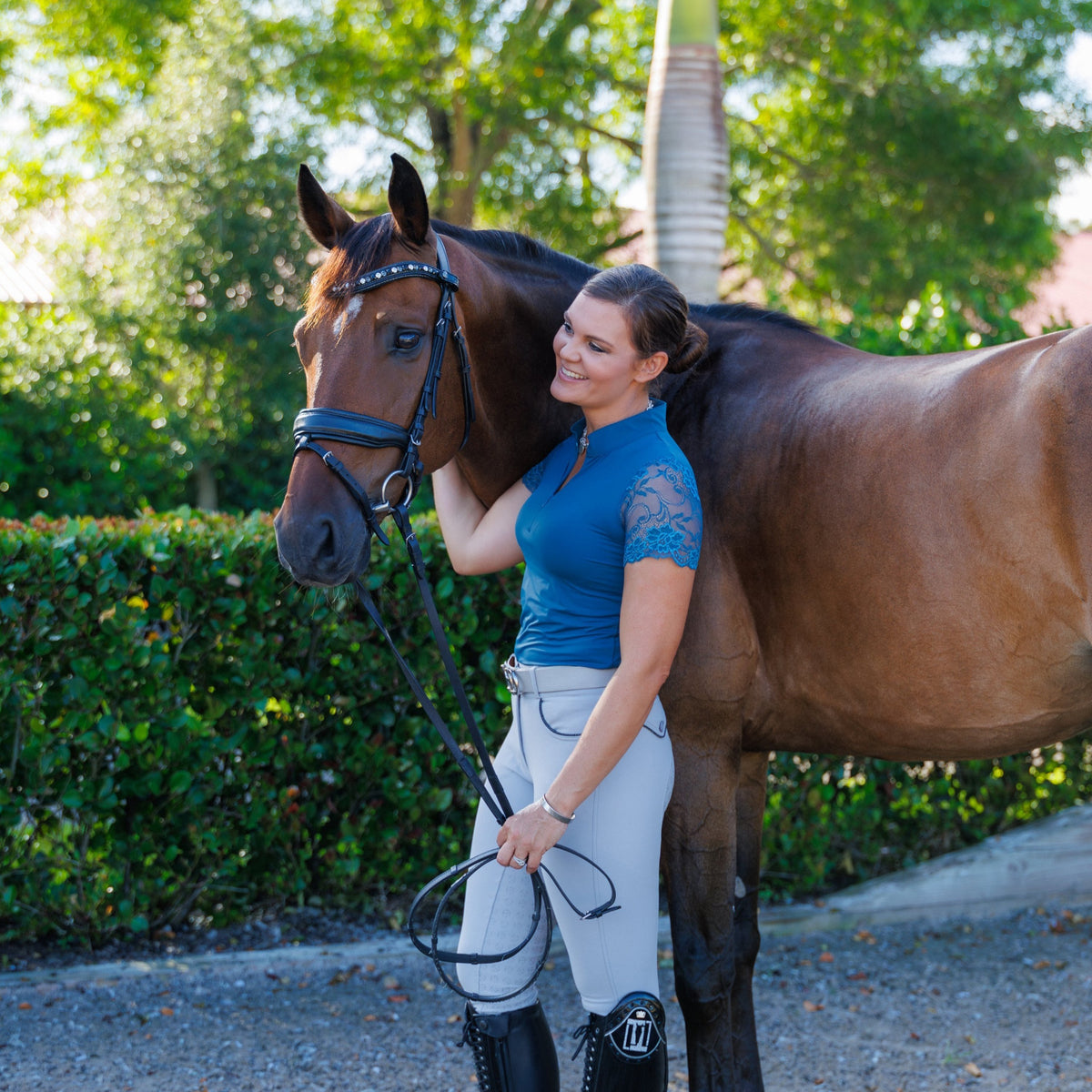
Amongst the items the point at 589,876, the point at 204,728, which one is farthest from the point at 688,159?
the point at 589,876

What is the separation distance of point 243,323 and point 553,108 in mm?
5727

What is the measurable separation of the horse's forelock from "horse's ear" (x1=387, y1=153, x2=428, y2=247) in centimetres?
3

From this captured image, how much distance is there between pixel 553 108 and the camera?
14.1m

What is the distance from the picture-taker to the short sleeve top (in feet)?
6.71

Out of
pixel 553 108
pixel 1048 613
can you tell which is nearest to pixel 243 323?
pixel 553 108

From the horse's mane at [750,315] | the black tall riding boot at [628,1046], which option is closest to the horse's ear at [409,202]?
the horse's mane at [750,315]

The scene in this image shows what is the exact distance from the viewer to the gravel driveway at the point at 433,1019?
3318 millimetres

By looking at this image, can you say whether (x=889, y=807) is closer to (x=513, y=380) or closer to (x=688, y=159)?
(x=513, y=380)

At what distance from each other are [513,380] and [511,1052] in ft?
5.26

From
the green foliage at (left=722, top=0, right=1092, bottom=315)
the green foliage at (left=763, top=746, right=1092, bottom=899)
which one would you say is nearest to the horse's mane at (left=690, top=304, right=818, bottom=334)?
the green foliage at (left=763, top=746, right=1092, bottom=899)

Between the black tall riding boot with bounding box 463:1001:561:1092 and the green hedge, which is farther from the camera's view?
the green hedge

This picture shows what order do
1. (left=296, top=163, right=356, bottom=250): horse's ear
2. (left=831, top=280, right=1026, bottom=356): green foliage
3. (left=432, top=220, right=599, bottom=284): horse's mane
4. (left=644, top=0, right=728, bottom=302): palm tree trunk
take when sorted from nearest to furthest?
(left=296, top=163, right=356, bottom=250): horse's ear < (left=432, top=220, right=599, bottom=284): horse's mane < (left=831, top=280, right=1026, bottom=356): green foliage < (left=644, top=0, right=728, bottom=302): palm tree trunk

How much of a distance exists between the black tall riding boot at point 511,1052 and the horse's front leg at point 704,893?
0.46 meters

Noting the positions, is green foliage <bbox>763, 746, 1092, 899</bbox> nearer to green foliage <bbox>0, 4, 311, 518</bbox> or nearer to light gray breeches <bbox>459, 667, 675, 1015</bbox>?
light gray breeches <bbox>459, 667, 675, 1015</bbox>
